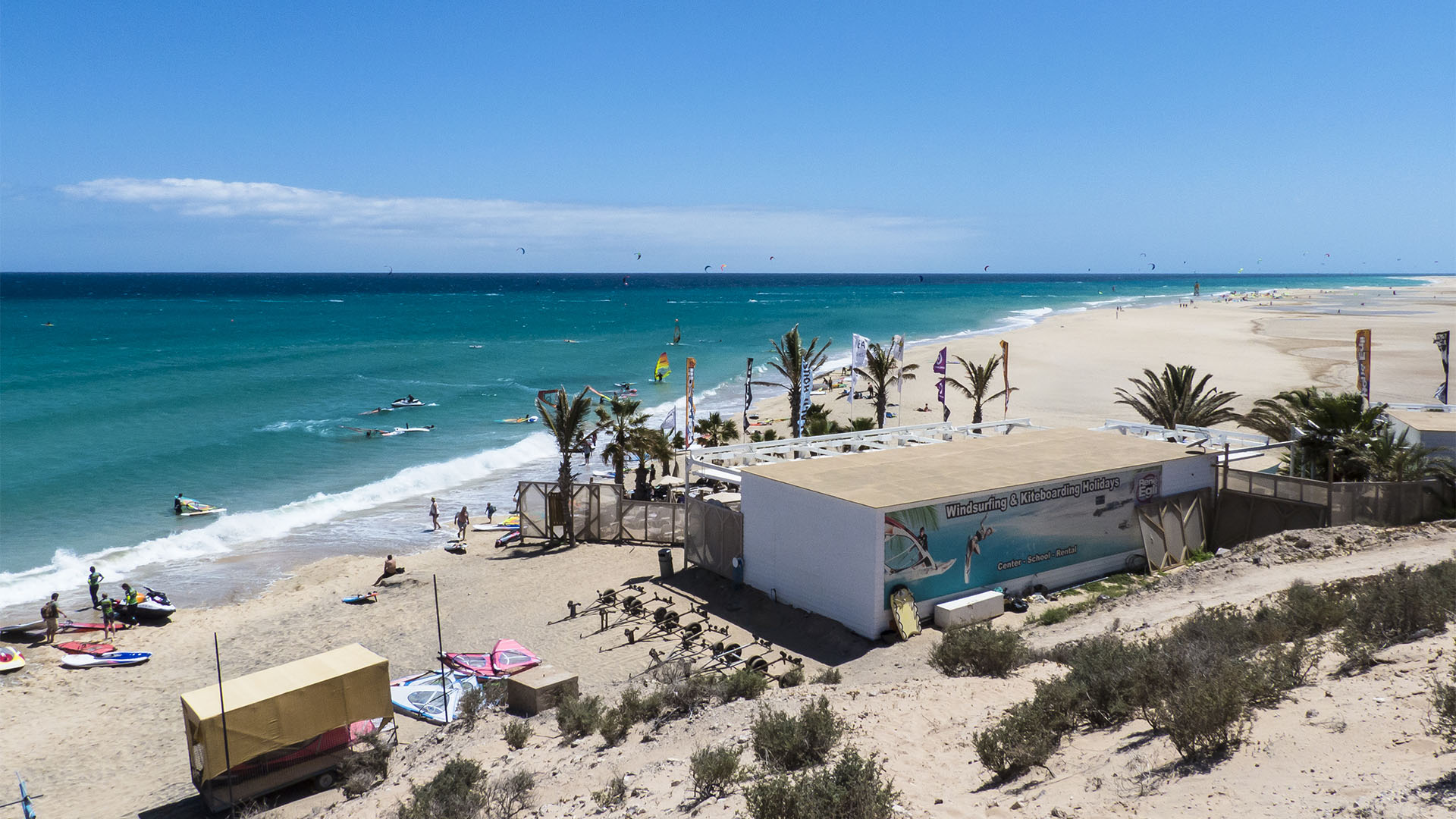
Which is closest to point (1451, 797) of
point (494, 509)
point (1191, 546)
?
point (1191, 546)

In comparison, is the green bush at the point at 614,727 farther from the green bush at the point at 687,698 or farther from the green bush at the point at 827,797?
the green bush at the point at 827,797

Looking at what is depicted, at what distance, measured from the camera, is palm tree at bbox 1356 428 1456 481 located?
66.4 feet

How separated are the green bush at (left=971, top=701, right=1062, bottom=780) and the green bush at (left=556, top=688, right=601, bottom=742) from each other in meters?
4.97

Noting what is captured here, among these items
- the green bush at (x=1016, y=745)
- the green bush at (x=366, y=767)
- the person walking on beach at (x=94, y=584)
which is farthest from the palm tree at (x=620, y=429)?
the green bush at (x=1016, y=745)

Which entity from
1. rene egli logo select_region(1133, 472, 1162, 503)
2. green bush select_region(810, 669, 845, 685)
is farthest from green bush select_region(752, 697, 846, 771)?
rene egli logo select_region(1133, 472, 1162, 503)

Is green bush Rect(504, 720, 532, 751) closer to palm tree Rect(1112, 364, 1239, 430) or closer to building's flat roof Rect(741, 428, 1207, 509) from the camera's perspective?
building's flat roof Rect(741, 428, 1207, 509)

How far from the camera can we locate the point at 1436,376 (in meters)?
50.6

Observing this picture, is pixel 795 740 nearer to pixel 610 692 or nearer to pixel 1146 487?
pixel 610 692

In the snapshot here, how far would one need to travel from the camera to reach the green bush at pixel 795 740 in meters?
9.16

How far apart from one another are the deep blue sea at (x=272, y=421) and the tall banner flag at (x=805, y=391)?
35.7 feet

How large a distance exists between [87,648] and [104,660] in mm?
805

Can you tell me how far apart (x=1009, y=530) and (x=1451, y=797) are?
11951 millimetres

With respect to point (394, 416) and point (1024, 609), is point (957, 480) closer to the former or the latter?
point (1024, 609)

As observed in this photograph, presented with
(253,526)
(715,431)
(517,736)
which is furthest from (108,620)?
(715,431)
